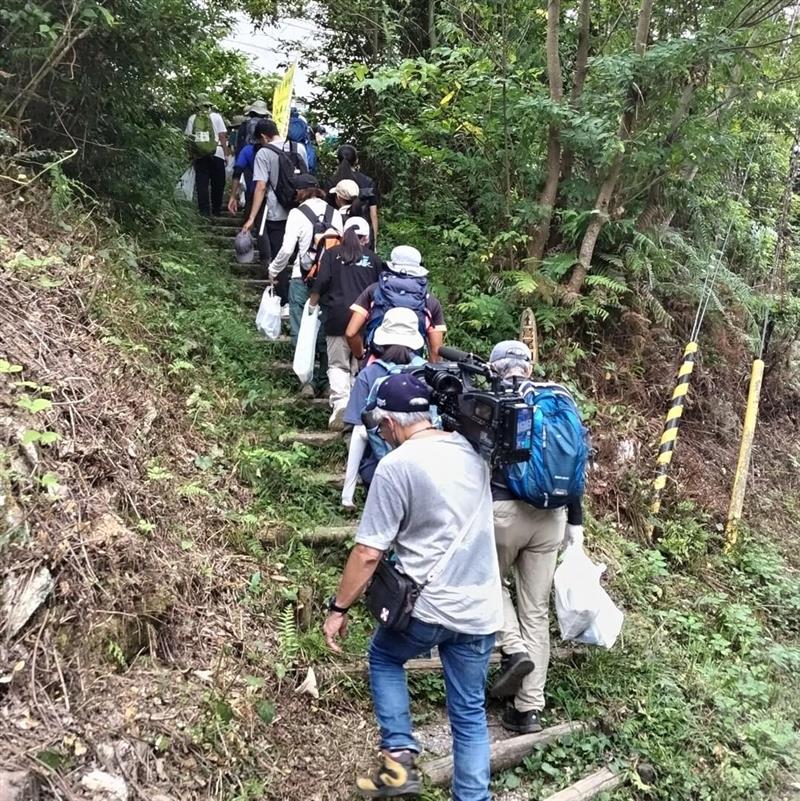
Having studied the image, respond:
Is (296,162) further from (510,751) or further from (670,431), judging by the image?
(510,751)

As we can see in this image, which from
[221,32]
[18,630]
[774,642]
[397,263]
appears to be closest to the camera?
[18,630]

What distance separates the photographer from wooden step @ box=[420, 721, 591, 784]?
144 inches

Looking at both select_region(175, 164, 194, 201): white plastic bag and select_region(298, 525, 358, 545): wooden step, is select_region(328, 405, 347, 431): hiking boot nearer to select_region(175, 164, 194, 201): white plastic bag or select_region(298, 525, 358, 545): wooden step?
select_region(298, 525, 358, 545): wooden step

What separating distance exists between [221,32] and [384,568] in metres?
6.05

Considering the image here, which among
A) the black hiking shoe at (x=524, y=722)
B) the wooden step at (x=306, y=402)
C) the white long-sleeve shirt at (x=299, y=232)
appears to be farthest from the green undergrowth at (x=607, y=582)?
the white long-sleeve shirt at (x=299, y=232)

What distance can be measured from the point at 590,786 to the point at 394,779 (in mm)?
1243

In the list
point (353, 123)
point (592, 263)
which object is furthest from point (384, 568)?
point (353, 123)

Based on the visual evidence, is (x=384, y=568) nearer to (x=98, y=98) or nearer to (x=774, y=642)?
(x=774, y=642)

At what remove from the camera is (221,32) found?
7.02m

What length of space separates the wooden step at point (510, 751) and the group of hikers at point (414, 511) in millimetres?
85

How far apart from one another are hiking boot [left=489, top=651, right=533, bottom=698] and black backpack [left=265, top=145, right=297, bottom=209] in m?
5.17

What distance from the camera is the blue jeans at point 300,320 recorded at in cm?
657

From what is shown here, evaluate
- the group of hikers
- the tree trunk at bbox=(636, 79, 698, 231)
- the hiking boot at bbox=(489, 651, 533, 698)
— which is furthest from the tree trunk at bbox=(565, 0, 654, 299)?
the hiking boot at bbox=(489, 651, 533, 698)

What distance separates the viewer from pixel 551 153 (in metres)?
8.09
